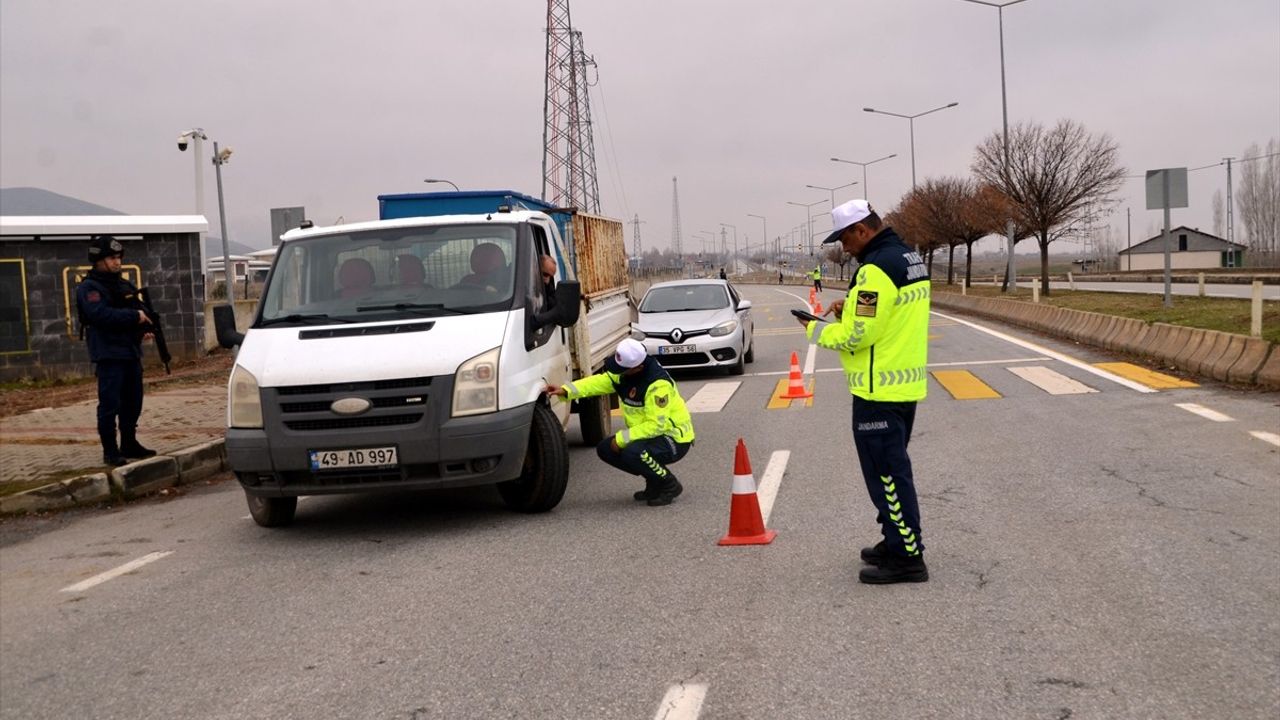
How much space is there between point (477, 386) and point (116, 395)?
4.41 meters

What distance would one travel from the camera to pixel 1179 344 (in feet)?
53.5

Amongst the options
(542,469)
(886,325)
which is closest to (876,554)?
(886,325)

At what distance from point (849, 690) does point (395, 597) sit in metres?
2.63

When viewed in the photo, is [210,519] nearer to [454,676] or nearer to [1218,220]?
[454,676]

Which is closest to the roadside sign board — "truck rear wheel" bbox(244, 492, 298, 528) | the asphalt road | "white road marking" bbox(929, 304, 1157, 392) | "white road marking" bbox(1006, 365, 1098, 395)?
"white road marking" bbox(929, 304, 1157, 392)

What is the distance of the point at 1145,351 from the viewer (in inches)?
693

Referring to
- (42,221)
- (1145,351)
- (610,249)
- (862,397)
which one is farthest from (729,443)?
(42,221)

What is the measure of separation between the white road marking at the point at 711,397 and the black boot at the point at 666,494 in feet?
15.6

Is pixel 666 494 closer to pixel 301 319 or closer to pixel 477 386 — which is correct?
pixel 477 386

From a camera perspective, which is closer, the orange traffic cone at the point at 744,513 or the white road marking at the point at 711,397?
the orange traffic cone at the point at 744,513

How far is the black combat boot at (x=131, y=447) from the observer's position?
34.1 feet

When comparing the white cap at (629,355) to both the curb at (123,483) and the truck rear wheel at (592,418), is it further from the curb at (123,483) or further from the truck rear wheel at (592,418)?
the curb at (123,483)

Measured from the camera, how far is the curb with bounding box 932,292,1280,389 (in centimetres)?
1364

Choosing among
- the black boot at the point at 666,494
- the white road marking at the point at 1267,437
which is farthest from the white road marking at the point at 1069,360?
the black boot at the point at 666,494
